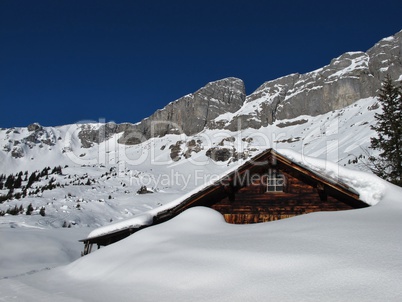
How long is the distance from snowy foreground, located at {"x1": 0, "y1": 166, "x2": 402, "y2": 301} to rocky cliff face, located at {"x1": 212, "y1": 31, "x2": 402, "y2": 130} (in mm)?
129439

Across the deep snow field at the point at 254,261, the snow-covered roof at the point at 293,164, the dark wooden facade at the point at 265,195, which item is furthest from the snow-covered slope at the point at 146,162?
the deep snow field at the point at 254,261

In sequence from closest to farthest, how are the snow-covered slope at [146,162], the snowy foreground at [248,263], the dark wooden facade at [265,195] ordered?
the snowy foreground at [248,263]
the dark wooden facade at [265,195]
the snow-covered slope at [146,162]

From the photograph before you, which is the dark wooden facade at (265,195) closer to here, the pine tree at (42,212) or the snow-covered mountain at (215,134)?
the pine tree at (42,212)

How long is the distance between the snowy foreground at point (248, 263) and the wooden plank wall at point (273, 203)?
1.95m

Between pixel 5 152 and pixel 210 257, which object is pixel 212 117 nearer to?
pixel 5 152

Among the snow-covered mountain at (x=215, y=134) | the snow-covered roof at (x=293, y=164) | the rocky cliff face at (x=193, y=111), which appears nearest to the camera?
the snow-covered roof at (x=293, y=164)

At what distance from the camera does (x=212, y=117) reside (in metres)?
163

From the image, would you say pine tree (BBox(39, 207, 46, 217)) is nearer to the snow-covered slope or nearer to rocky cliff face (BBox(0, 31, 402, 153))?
the snow-covered slope

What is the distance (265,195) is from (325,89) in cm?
13874

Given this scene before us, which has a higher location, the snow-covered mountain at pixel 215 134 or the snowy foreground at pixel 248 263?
the snow-covered mountain at pixel 215 134

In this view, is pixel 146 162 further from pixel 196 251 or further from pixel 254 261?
pixel 254 261

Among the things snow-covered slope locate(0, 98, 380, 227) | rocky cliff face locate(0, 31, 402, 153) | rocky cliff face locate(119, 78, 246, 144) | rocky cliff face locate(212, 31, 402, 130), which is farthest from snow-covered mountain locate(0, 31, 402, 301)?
rocky cliff face locate(119, 78, 246, 144)

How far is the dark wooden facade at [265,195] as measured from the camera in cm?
955

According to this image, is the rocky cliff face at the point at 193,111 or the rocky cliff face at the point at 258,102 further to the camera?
the rocky cliff face at the point at 193,111
